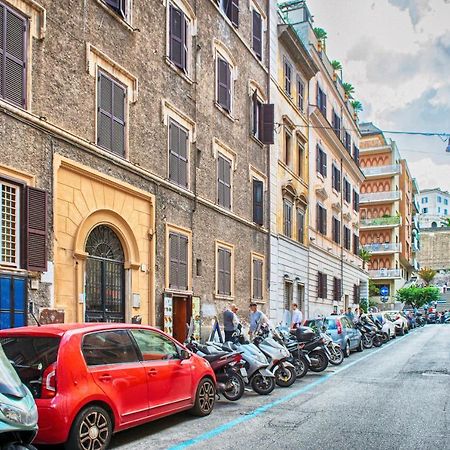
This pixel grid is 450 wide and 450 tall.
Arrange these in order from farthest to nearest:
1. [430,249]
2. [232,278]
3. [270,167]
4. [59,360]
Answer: [430,249] < [270,167] < [232,278] < [59,360]

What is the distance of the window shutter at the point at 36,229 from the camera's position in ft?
37.6

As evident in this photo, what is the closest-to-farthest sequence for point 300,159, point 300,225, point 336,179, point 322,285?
point 300,225
point 300,159
point 322,285
point 336,179

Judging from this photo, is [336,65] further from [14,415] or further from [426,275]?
[426,275]

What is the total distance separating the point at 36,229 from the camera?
11664 millimetres

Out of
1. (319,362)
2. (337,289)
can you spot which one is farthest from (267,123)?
(337,289)

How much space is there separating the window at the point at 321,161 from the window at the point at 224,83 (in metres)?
13.2

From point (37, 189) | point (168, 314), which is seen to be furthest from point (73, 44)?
point (168, 314)

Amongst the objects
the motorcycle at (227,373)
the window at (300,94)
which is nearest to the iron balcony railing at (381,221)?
the window at (300,94)

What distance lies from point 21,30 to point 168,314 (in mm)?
7772

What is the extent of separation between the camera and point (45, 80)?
12.3 m

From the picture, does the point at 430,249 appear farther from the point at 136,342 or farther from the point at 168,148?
the point at 136,342

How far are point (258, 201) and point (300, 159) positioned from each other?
7.67 metres

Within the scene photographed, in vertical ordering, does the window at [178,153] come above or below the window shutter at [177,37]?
below

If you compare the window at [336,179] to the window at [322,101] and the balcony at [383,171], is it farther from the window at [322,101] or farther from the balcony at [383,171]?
the balcony at [383,171]
